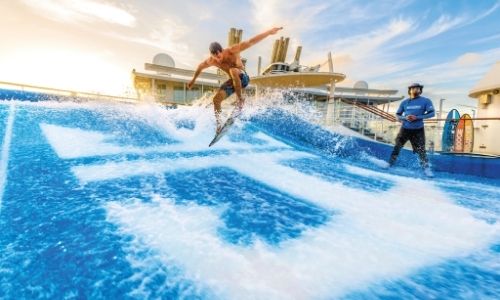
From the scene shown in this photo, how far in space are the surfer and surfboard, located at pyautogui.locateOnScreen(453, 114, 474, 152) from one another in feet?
12.5

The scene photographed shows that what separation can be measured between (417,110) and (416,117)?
27 cm

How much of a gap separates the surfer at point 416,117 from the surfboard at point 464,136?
381 cm

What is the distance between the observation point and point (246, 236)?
2268mm

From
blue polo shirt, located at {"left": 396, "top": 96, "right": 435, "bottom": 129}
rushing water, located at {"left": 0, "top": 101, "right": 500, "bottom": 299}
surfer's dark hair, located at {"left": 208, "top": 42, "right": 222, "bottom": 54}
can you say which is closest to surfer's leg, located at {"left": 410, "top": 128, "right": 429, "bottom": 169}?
blue polo shirt, located at {"left": 396, "top": 96, "right": 435, "bottom": 129}

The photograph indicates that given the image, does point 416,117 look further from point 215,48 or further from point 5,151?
point 5,151

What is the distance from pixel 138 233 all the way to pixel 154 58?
28762mm

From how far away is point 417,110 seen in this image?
6074 millimetres

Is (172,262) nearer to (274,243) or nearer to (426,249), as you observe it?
(274,243)

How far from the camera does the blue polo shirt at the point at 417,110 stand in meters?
5.96

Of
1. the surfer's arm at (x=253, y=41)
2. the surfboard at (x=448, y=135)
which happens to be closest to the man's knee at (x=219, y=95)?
the surfer's arm at (x=253, y=41)

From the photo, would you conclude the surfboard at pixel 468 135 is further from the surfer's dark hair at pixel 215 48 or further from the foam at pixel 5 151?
the foam at pixel 5 151

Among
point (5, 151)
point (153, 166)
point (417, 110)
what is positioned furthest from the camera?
point (417, 110)

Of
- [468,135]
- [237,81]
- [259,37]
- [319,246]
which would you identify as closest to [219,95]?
[237,81]

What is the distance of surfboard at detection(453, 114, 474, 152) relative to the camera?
29.2 ft
